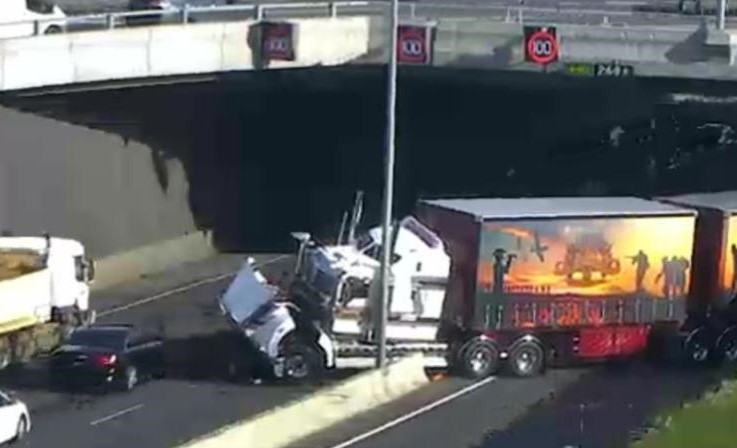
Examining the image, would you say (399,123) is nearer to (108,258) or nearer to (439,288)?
(108,258)

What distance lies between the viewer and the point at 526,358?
39.9m

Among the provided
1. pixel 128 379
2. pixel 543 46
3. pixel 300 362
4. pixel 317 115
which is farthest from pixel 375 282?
pixel 317 115

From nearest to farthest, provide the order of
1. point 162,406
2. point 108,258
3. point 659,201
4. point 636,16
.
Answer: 1. point 162,406
2. point 659,201
3. point 108,258
4. point 636,16

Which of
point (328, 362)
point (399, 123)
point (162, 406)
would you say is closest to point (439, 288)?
point (328, 362)

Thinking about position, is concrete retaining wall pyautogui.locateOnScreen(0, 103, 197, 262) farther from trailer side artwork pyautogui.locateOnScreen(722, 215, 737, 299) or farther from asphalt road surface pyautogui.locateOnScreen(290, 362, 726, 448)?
Answer: trailer side artwork pyautogui.locateOnScreen(722, 215, 737, 299)

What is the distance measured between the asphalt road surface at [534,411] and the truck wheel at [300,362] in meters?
2.18

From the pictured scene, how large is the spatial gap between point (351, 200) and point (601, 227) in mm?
16777

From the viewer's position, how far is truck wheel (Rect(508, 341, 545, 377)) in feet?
131

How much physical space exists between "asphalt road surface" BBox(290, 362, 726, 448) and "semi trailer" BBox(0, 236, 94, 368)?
24.7 ft

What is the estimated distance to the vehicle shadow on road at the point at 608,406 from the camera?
112 feet

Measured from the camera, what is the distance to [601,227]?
132 ft

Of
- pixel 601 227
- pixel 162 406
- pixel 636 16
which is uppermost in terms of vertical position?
pixel 636 16

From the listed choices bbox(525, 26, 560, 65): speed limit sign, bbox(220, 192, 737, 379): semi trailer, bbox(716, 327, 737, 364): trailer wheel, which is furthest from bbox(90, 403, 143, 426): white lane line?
bbox(525, 26, 560, 65): speed limit sign

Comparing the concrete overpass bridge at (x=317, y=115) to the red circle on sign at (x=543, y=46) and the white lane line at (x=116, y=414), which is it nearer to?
the red circle on sign at (x=543, y=46)
